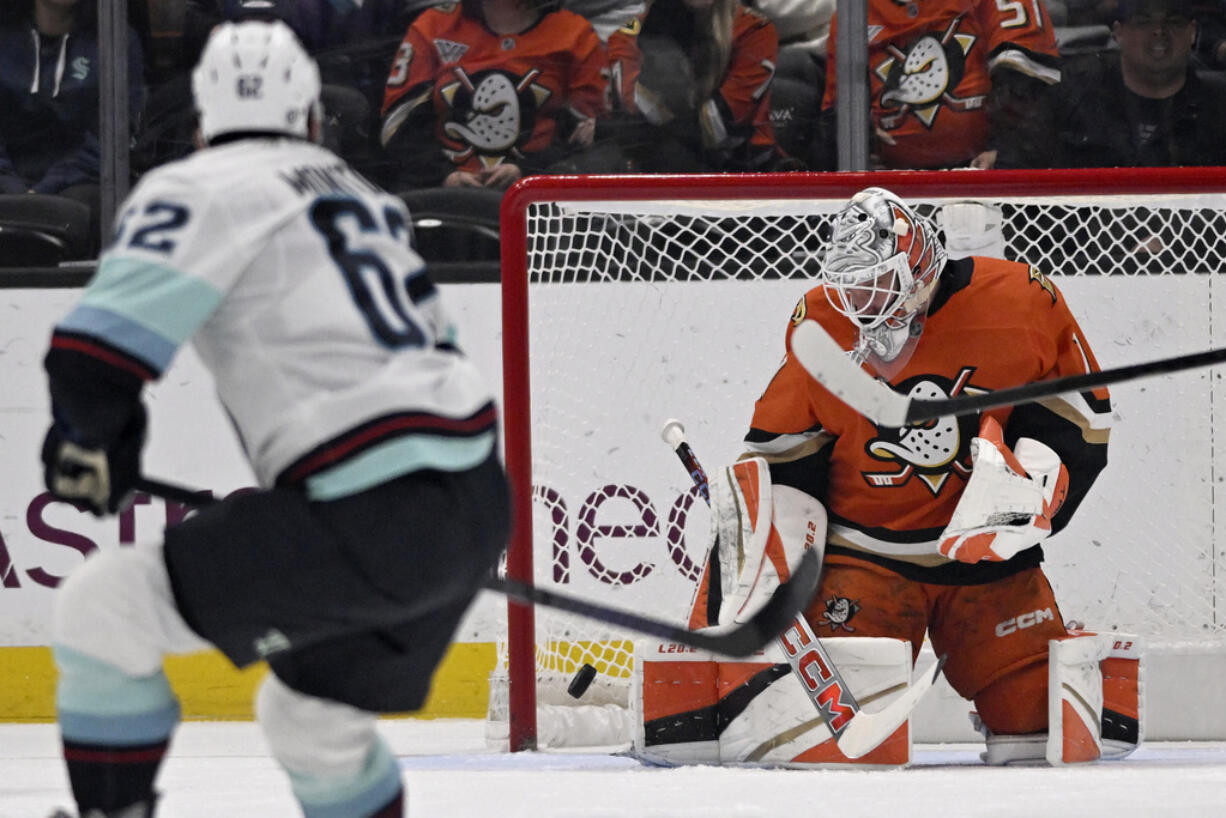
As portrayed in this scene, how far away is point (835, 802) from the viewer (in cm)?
230

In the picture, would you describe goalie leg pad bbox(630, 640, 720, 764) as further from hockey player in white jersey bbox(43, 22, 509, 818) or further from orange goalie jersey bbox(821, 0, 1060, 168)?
orange goalie jersey bbox(821, 0, 1060, 168)

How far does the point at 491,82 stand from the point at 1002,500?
75.0 inches

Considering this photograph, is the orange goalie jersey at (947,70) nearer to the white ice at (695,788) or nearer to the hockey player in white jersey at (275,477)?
the white ice at (695,788)

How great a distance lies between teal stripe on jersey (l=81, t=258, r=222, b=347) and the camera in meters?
1.45

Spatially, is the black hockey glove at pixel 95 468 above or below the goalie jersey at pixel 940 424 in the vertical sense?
above

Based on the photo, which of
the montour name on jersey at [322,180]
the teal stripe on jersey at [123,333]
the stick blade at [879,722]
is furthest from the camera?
the stick blade at [879,722]

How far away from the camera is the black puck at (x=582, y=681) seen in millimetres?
2971

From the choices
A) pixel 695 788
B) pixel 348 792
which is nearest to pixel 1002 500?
pixel 695 788

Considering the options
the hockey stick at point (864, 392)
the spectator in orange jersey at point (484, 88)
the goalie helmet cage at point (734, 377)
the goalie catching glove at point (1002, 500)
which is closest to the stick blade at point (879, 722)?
the goalie catching glove at point (1002, 500)

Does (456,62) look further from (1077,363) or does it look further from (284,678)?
(284,678)

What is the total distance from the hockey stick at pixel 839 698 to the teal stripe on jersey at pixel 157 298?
1396 mm

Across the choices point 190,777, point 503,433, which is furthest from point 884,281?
point 190,777

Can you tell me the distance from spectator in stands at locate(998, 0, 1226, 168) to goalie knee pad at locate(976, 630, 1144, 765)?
148 centimetres

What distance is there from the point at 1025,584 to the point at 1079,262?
0.89 metres
